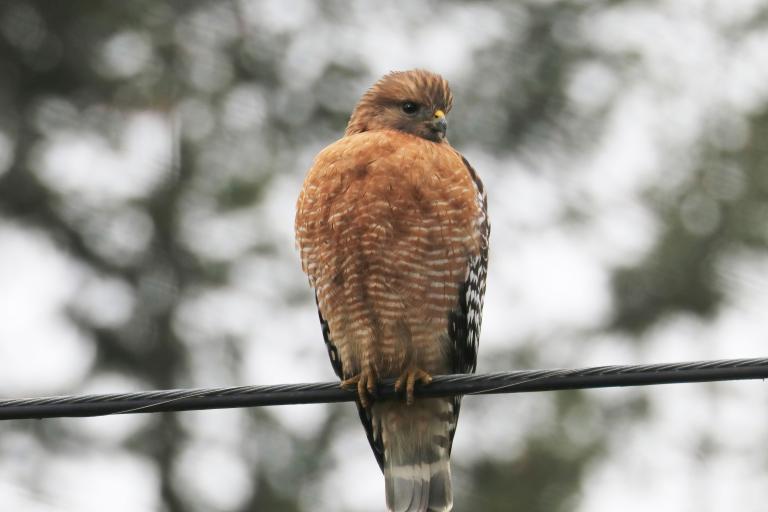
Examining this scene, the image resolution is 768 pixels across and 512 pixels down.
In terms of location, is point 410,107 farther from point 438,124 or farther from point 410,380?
point 410,380

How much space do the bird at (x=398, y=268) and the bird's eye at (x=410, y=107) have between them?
40 centimetres

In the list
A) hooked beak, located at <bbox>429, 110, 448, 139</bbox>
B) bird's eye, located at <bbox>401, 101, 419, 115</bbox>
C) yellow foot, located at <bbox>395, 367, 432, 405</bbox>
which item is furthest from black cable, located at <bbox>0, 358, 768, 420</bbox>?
bird's eye, located at <bbox>401, 101, 419, 115</bbox>

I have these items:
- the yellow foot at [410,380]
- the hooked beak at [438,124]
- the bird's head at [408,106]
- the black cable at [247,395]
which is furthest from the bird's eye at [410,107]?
the black cable at [247,395]

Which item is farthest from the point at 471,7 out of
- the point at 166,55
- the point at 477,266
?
the point at 477,266

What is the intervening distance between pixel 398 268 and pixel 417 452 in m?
1.00

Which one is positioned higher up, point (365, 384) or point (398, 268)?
point (398, 268)

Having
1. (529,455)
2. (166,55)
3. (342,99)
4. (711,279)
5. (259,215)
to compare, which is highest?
(166,55)

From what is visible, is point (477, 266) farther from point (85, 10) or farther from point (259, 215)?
point (85, 10)

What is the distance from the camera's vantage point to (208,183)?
1512 cm

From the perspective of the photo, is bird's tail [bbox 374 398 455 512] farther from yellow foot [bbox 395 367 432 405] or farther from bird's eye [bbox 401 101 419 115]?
bird's eye [bbox 401 101 419 115]

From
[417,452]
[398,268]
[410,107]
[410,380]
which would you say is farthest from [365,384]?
[410,107]

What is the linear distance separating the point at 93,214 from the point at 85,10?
2.77 m

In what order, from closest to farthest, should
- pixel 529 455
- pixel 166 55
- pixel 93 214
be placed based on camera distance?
pixel 529 455, pixel 93 214, pixel 166 55

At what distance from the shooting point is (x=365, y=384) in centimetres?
606
